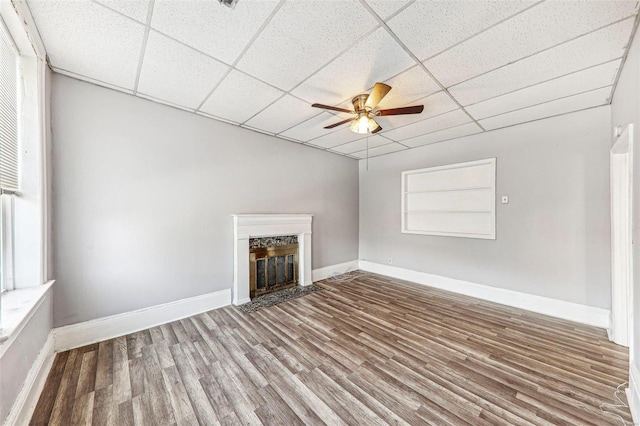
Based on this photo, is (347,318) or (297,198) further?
(297,198)

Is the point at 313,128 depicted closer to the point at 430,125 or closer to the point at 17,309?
the point at 430,125

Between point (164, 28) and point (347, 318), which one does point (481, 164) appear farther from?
point (164, 28)

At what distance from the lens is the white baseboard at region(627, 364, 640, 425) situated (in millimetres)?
1503

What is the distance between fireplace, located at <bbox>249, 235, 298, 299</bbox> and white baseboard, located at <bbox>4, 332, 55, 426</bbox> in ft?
6.72

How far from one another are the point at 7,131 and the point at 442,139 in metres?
5.03

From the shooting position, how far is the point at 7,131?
5.63ft

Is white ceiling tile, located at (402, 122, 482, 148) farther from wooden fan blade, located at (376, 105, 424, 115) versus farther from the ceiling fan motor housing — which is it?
the ceiling fan motor housing

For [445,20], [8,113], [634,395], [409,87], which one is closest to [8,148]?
[8,113]

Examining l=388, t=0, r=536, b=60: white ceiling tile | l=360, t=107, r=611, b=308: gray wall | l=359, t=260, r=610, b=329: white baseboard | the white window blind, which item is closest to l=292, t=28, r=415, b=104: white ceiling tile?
l=388, t=0, r=536, b=60: white ceiling tile

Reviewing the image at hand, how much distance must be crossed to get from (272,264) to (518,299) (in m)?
3.71

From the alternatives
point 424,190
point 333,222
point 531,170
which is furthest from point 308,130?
point 531,170

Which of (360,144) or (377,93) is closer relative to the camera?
(377,93)

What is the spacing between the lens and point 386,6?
1.48m

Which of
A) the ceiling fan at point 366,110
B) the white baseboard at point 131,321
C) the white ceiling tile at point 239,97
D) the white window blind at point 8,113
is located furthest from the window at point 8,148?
the ceiling fan at point 366,110
